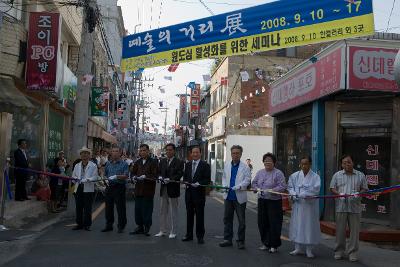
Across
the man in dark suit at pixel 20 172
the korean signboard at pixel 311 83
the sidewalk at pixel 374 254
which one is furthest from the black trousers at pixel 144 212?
the korean signboard at pixel 311 83

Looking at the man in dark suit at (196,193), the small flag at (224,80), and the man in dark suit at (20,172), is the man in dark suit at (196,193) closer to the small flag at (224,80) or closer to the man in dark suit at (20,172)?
the man in dark suit at (20,172)

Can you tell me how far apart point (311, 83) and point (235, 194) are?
18.2 ft

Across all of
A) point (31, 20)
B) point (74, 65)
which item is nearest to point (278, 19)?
point (31, 20)

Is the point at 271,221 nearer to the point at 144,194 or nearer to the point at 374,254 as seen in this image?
the point at 374,254

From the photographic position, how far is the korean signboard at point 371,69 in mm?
10609

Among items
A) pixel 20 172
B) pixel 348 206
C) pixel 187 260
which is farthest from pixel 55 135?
pixel 348 206

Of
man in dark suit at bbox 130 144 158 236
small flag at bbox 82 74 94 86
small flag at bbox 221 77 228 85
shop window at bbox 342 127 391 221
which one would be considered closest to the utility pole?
small flag at bbox 82 74 94 86

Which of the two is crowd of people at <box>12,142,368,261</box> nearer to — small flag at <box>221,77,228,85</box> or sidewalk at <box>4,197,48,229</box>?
sidewalk at <box>4,197,48,229</box>

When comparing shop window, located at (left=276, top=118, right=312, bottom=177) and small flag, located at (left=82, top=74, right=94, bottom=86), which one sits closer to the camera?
small flag, located at (left=82, top=74, right=94, bottom=86)

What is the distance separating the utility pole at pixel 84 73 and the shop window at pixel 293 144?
6.57 m

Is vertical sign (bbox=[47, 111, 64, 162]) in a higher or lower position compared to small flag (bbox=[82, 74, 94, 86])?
lower

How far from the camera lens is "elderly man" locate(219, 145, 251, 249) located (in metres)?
8.29

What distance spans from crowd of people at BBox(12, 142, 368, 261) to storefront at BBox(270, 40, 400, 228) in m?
3.02

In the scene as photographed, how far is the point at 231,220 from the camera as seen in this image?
846 centimetres
